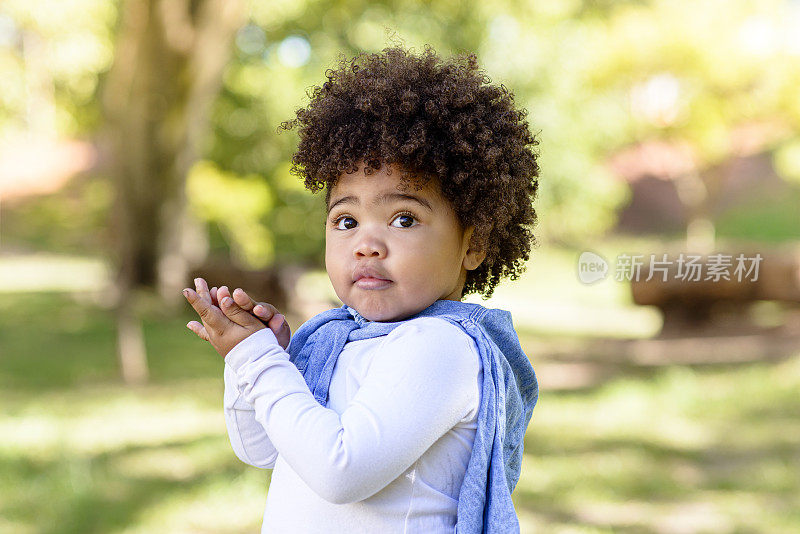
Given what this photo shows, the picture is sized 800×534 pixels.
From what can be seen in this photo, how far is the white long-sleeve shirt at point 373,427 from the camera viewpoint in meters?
1.15

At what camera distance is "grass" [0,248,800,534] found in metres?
3.81

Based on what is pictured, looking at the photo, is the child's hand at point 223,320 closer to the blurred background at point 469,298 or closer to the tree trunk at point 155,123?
the blurred background at point 469,298

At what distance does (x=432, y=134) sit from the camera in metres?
1.32

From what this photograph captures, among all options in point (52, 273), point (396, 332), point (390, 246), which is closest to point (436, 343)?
point (396, 332)

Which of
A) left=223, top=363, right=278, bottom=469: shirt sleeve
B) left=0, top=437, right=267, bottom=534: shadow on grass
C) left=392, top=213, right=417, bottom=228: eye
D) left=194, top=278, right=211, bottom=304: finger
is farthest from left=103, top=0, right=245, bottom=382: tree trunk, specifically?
left=392, top=213, right=417, bottom=228: eye

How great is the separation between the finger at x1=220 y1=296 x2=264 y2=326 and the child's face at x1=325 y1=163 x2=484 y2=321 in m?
0.15

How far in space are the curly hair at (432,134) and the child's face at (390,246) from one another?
0.02 m

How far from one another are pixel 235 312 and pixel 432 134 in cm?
41

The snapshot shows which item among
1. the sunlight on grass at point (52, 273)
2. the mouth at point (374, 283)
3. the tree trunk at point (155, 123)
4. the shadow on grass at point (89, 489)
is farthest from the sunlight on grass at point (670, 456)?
the sunlight on grass at point (52, 273)

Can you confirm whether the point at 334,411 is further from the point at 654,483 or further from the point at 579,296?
the point at 579,296

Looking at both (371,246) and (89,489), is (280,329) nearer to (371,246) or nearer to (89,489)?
(371,246)

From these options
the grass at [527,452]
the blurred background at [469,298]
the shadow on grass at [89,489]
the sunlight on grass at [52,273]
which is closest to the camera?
the shadow on grass at [89,489]

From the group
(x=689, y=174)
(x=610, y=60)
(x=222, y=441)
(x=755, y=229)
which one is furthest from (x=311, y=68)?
(x=755, y=229)

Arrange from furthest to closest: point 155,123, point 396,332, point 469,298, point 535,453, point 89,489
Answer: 1. point 155,123
2. point 535,453
3. point 89,489
4. point 469,298
5. point 396,332
